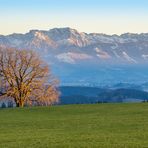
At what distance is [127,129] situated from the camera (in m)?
38.7

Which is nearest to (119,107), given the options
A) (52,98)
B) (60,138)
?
(52,98)

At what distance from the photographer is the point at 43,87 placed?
92250mm

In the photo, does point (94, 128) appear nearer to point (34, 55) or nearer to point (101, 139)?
point (101, 139)

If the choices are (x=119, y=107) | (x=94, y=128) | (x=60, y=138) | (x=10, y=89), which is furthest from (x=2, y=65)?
(x=60, y=138)

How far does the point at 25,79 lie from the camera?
93.7 metres

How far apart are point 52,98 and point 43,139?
190 feet

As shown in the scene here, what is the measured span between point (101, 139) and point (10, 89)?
2309 inches

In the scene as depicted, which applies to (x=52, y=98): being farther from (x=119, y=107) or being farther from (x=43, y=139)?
(x=43, y=139)

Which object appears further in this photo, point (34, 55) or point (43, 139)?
point (34, 55)

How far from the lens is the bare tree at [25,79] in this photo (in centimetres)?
9012

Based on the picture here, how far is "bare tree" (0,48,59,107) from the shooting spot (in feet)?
296

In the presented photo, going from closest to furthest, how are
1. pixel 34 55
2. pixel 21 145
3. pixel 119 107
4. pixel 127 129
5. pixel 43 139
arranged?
1. pixel 21 145
2. pixel 43 139
3. pixel 127 129
4. pixel 119 107
5. pixel 34 55

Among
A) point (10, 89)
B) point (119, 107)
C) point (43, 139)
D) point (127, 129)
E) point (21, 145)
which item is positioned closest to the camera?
point (21, 145)

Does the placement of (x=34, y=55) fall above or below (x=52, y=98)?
above
